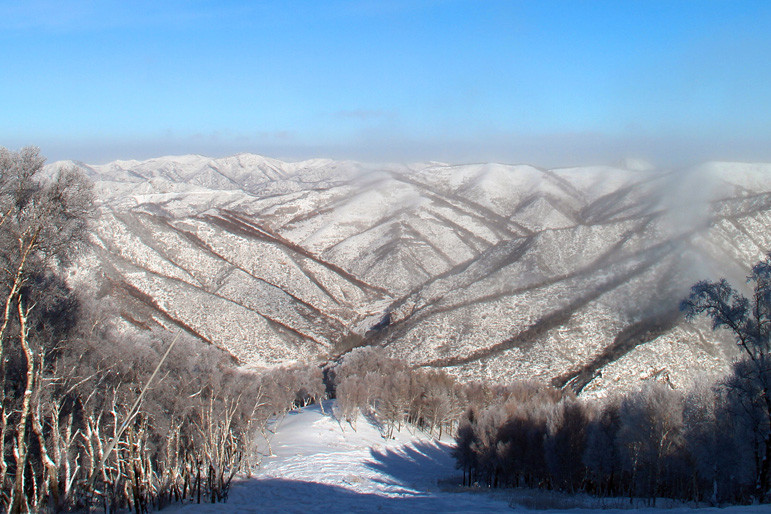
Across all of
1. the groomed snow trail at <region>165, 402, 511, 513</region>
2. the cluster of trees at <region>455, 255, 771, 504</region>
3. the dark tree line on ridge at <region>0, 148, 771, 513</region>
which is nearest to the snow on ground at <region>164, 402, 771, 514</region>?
the groomed snow trail at <region>165, 402, 511, 513</region>

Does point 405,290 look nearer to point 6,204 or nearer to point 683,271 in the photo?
point 683,271

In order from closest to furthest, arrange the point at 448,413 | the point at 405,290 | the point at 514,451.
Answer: the point at 514,451 → the point at 448,413 → the point at 405,290

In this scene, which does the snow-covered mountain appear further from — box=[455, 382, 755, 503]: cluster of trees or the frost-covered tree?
the frost-covered tree

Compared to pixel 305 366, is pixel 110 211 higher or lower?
higher

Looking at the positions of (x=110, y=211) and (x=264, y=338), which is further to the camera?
(x=110, y=211)

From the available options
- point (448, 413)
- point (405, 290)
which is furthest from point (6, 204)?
point (405, 290)

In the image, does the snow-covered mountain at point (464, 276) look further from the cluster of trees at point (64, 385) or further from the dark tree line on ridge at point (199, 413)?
the cluster of trees at point (64, 385)
